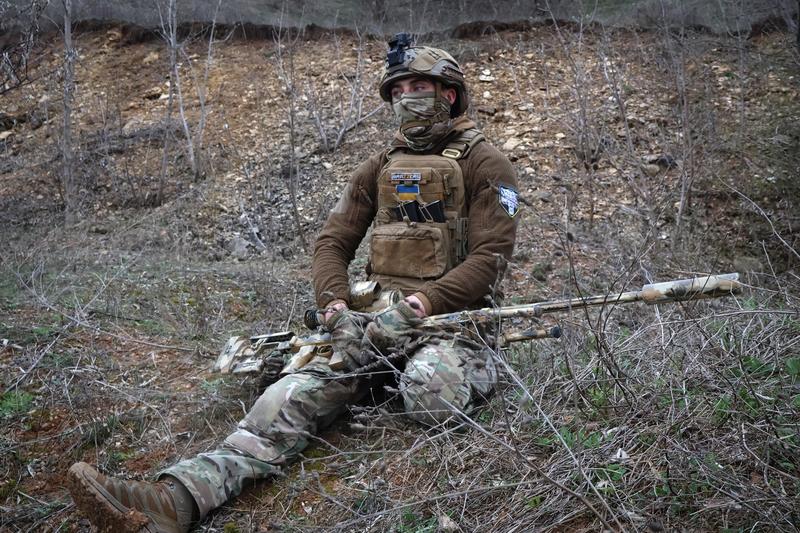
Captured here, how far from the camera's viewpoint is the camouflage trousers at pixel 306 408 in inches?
111

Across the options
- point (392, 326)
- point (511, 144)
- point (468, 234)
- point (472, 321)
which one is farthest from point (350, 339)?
Answer: point (511, 144)

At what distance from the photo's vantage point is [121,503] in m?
2.54

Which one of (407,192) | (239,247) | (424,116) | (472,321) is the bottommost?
(239,247)

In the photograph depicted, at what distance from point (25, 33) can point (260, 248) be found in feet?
11.6

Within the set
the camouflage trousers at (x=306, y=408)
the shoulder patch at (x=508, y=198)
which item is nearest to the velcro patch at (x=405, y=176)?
the shoulder patch at (x=508, y=198)

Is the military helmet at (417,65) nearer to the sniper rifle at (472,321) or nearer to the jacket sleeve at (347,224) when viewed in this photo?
the jacket sleeve at (347,224)

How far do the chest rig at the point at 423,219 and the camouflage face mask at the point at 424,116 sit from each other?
87 millimetres

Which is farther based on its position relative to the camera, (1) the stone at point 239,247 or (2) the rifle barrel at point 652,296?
(1) the stone at point 239,247

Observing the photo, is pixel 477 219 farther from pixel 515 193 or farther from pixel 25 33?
pixel 25 33

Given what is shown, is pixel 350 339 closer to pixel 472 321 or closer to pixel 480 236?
pixel 472 321

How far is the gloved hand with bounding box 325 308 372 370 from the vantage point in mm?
3236

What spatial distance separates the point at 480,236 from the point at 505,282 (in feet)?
10.8

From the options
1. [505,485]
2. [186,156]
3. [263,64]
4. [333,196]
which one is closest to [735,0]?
[333,196]

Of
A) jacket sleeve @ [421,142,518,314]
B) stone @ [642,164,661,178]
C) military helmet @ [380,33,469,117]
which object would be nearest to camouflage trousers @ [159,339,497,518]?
jacket sleeve @ [421,142,518,314]
